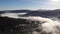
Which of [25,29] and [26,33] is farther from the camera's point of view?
[25,29]

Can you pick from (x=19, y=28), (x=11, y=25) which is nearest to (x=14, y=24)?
(x=11, y=25)

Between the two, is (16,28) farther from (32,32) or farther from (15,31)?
(32,32)

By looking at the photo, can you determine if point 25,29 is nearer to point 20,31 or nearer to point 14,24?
point 20,31

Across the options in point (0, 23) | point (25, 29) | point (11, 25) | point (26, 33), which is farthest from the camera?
point (0, 23)

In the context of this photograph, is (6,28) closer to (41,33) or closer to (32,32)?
(32,32)

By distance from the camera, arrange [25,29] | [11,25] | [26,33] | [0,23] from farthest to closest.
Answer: [0,23] → [11,25] → [25,29] → [26,33]

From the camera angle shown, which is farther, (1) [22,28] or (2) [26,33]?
(1) [22,28]

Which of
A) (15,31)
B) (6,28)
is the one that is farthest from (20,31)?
(6,28)
